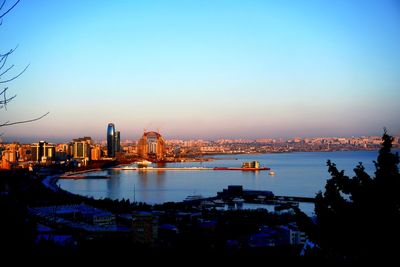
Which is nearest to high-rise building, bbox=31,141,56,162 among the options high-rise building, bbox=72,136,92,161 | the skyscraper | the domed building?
high-rise building, bbox=72,136,92,161

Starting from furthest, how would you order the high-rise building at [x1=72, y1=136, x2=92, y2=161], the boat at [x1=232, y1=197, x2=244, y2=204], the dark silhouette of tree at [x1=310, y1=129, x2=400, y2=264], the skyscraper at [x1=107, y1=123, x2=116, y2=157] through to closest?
1. the skyscraper at [x1=107, y1=123, x2=116, y2=157]
2. the high-rise building at [x1=72, y1=136, x2=92, y2=161]
3. the boat at [x1=232, y1=197, x2=244, y2=204]
4. the dark silhouette of tree at [x1=310, y1=129, x2=400, y2=264]

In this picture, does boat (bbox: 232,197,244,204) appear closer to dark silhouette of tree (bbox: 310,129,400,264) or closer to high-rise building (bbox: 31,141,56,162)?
dark silhouette of tree (bbox: 310,129,400,264)

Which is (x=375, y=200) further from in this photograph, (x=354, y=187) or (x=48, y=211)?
(x=48, y=211)

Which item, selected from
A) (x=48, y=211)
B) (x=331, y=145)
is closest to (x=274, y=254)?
(x=48, y=211)

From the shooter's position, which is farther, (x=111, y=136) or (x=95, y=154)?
(x=111, y=136)

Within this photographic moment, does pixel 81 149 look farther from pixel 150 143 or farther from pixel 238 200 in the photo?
pixel 238 200

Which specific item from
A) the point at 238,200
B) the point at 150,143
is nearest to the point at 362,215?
the point at 238,200
